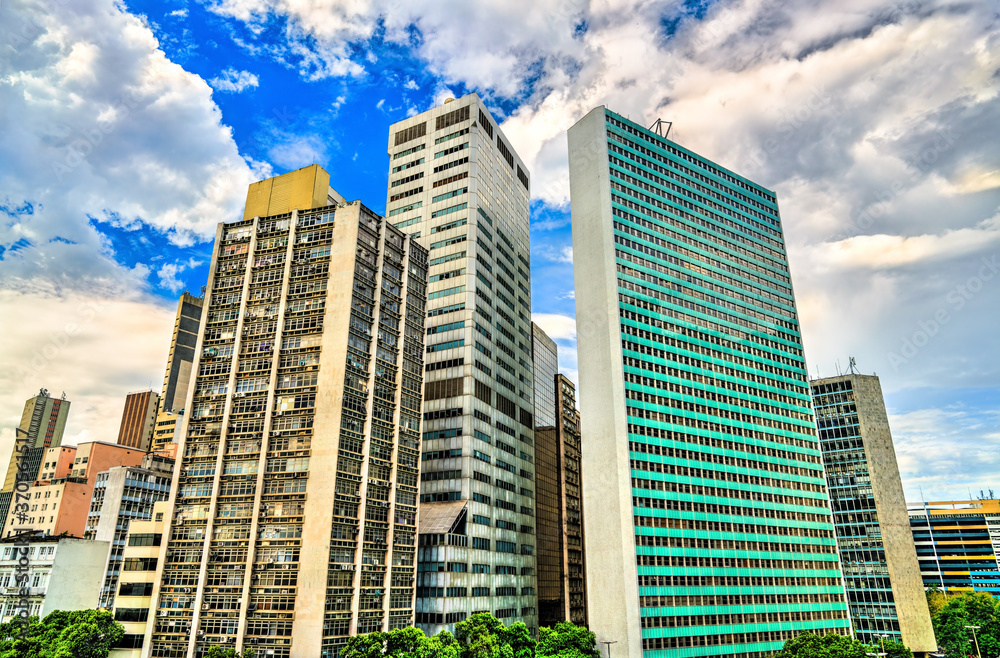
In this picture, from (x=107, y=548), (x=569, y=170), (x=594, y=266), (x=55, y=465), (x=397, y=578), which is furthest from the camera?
(x=55, y=465)

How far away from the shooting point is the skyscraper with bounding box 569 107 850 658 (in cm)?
12219

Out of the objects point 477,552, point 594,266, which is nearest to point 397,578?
point 477,552

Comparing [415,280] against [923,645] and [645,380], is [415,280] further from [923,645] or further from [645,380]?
[923,645]

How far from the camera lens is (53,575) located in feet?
381

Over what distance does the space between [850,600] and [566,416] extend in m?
87.8

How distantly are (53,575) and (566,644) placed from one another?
93.1 m

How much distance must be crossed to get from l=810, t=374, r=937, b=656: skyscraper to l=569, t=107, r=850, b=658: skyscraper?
22.5 m

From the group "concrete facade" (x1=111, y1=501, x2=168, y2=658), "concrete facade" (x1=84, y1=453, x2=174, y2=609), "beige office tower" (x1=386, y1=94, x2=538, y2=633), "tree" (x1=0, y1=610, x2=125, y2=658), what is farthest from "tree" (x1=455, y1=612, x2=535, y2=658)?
"concrete facade" (x1=84, y1=453, x2=174, y2=609)

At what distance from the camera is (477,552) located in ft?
387

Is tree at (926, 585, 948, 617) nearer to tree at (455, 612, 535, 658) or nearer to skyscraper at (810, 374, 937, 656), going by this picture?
skyscraper at (810, 374, 937, 656)

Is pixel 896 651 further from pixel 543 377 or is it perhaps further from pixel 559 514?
pixel 543 377

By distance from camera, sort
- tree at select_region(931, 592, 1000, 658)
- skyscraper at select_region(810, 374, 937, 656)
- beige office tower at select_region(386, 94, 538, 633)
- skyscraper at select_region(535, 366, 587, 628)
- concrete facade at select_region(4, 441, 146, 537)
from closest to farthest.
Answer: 1. beige office tower at select_region(386, 94, 538, 633)
2. tree at select_region(931, 592, 1000, 658)
3. concrete facade at select_region(4, 441, 146, 537)
4. skyscraper at select_region(535, 366, 587, 628)
5. skyscraper at select_region(810, 374, 937, 656)

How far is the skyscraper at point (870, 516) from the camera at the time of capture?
158 meters

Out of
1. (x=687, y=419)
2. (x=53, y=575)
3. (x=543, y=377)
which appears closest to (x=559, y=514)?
(x=543, y=377)
